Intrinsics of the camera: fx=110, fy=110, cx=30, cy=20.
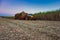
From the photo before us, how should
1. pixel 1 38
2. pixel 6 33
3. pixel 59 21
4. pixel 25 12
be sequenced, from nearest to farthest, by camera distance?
pixel 1 38
pixel 6 33
pixel 59 21
pixel 25 12

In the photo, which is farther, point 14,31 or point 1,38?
point 14,31

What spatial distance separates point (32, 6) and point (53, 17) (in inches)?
15.8

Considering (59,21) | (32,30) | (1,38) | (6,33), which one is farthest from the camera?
(59,21)

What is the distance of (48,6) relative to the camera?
73.5 inches

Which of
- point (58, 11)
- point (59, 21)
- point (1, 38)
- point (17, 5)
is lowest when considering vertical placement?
point (1, 38)

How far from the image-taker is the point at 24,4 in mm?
1892

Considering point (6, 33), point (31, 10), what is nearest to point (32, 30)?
point (6, 33)

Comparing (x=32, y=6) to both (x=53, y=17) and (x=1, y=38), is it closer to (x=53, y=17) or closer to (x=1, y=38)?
(x=53, y=17)

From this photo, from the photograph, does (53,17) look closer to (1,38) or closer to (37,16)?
(37,16)

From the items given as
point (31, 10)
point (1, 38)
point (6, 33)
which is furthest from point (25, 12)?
point (1, 38)

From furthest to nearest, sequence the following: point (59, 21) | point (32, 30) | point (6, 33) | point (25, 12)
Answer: point (25, 12) < point (59, 21) < point (32, 30) < point (6, 33)

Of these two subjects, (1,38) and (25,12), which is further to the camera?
(25,12)

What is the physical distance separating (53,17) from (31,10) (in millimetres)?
393

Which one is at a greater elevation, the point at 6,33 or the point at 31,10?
the point at 31,10
